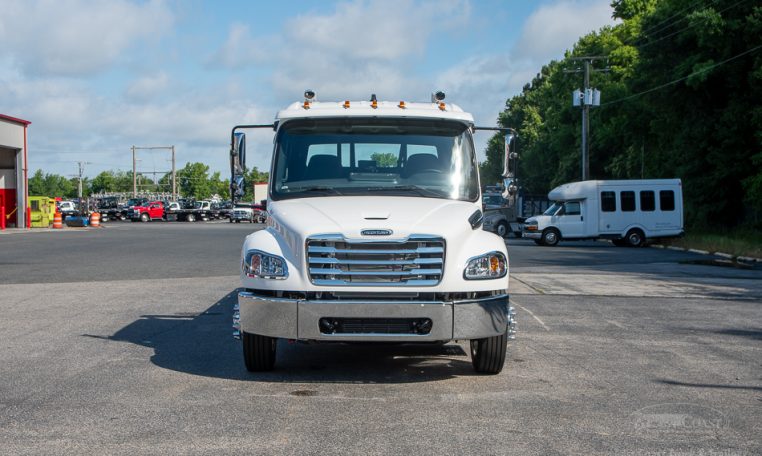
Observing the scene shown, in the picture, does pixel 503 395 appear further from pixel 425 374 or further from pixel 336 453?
pixel 336 453

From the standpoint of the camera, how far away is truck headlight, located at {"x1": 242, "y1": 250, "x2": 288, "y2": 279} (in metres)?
7.56

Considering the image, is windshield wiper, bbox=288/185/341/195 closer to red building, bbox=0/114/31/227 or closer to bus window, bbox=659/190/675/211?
bus window, bbox=659/190/675/211

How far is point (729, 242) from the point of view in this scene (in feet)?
109

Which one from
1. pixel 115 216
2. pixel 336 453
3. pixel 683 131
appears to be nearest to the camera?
pixel 336 453

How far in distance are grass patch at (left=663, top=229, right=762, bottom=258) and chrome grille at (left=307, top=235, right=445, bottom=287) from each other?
75.9 feet

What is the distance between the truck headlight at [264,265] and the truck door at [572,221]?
31586mm

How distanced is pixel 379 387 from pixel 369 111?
111 inches

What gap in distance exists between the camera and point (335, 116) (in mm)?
8953

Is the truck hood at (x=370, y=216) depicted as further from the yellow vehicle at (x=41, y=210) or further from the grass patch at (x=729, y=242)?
the yellow vehicle at (x=41, y=210)

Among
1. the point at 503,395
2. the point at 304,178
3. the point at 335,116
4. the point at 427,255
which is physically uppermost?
the point at 335,116

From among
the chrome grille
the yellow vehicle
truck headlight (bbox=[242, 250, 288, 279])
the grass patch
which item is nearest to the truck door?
the grass patch

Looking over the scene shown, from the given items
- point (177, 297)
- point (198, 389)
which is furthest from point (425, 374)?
point (177, 297)

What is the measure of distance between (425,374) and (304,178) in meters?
2.17

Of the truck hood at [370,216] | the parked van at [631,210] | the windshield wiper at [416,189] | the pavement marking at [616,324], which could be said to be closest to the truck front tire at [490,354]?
the truck hood at [370,216]
